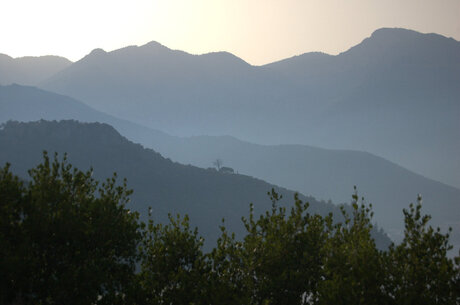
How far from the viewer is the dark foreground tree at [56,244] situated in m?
23.1

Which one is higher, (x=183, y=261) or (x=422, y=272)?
(x=422, y=272)

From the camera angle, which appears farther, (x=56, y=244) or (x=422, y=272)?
(x=56, y=244)

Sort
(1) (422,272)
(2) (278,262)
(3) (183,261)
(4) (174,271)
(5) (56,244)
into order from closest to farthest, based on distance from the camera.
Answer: (1) (422,272)
(5) (56,244)
(4) (174,271)
(3) (183,261)
(2) (278,262)

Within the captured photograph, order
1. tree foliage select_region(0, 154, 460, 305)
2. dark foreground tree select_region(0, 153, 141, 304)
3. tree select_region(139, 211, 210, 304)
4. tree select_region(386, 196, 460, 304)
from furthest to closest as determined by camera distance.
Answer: tree select_region(139, 211, 210, 304) → dark foreground tree select_region(0, 153, 141, 304) → tree foliage select_region(0, 154, 460, 305) → tree select_region(386, 196, 460, 304)

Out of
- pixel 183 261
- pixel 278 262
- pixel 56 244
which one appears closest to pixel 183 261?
pixel 183 261

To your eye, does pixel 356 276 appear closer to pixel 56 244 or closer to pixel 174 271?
pixel 174 271

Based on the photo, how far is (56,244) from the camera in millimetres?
25047

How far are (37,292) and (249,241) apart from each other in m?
12.1

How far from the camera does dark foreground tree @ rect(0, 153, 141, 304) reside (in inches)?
909

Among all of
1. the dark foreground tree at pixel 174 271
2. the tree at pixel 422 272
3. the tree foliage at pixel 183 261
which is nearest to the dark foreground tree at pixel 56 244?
the tree foliage at pixel 183 261

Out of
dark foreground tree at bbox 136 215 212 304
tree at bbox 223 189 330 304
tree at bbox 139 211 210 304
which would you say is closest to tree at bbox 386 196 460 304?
tree at bbox 223 189 330 304

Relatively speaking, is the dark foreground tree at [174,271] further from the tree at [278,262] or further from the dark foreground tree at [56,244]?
the tree at [278,262]

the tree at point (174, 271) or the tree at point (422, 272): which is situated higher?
the tree at point (422, 272)

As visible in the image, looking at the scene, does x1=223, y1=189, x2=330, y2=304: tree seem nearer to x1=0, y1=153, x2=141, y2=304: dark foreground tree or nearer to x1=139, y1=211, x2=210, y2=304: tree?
x1=139, y1=211, x2=210, y2=304: tree
